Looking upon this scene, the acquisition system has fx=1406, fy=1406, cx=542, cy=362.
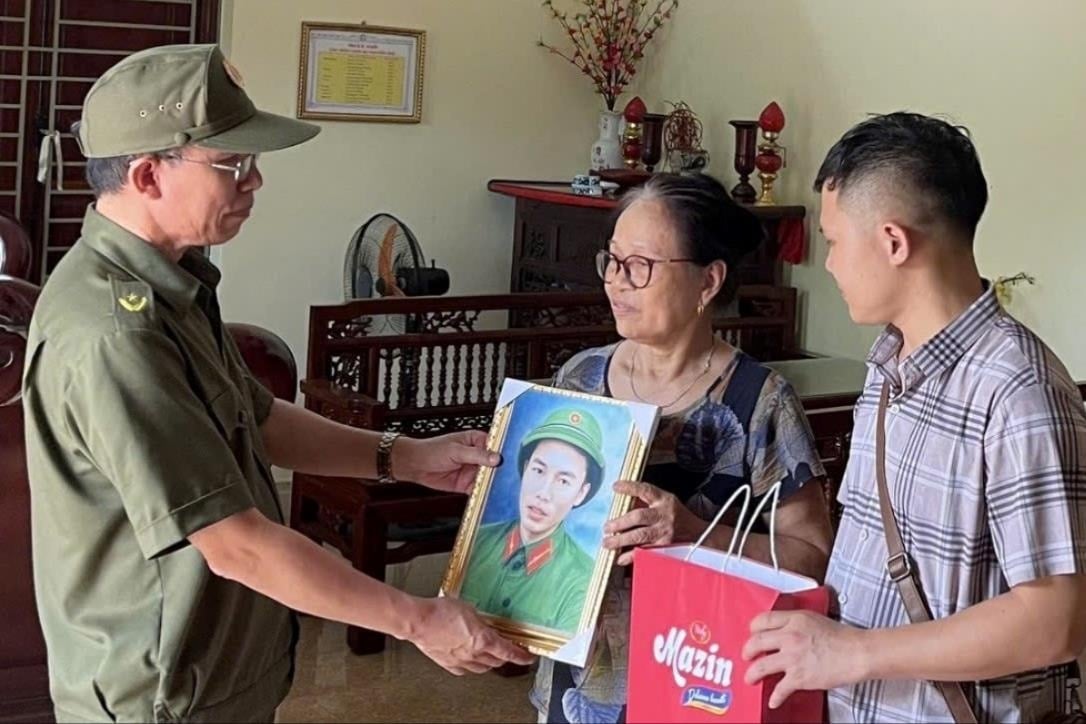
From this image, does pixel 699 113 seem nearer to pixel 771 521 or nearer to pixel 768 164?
pixel 768 164

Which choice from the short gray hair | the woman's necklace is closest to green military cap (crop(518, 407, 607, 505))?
the woman's necklace

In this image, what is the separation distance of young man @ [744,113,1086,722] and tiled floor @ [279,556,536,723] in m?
2.14

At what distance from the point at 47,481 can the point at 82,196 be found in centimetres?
398

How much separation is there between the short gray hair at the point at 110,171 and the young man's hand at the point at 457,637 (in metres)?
0.63

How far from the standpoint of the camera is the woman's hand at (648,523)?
1.78 meters

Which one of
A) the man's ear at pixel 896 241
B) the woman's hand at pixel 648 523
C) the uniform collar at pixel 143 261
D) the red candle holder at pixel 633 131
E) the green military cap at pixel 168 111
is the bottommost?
the woman's hand at pixel 648 523

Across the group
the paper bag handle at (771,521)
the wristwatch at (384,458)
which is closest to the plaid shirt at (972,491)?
the paper bag handle at (771,521)

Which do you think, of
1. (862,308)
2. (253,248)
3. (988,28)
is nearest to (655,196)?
(862,308)

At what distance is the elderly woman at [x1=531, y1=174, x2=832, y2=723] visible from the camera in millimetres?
1909

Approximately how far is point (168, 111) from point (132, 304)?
24 cm

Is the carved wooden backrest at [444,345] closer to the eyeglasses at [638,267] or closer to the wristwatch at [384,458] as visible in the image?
the wristwatch at [384,458]

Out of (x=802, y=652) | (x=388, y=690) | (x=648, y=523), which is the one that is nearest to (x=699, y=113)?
(x=388, y=690)

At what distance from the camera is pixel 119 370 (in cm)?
157

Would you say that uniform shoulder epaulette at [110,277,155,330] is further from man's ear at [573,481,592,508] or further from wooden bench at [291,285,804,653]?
wooden bench at [291,285,804,653]
